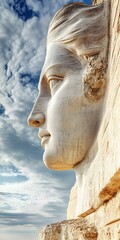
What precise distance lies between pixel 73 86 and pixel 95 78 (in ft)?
0.74

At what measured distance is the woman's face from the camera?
2686 millimetres

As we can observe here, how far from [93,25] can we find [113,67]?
0.60 meters

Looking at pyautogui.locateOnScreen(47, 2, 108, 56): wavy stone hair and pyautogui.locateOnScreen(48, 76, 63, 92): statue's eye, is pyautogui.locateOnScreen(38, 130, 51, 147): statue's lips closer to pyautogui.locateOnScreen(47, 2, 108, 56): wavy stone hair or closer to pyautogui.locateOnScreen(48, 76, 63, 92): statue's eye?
pyautogui.locateOnScreen(48, 76, 63, 92): statue's eye

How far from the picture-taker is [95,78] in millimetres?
2625

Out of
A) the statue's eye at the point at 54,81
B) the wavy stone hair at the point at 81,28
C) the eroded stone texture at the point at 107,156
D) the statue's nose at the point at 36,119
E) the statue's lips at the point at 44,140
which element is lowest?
the eroded stone texture at the point at 107,156

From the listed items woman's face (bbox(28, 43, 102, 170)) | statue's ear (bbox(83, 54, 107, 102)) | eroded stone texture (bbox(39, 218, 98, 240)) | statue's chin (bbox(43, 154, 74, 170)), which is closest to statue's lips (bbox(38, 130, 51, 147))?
woman's face (bbox(28, 43, 102, 170))

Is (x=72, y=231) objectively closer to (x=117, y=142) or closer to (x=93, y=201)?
(x=93, y=201)

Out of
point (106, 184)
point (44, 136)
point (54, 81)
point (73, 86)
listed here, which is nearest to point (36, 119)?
point (44, 136)

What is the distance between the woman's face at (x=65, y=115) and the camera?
269 cm

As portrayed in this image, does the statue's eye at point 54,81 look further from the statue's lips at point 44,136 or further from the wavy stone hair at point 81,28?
the statue's lips at point 44,136

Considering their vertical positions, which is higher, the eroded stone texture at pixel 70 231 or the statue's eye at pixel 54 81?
the statue's eye at pixel 54 81

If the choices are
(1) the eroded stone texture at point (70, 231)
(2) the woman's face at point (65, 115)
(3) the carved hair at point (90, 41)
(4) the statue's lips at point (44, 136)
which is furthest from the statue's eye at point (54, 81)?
(1) the eroded stone texture at point (70, 231)

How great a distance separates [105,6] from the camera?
2818mm

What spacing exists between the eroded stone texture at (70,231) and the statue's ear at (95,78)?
0.96m
